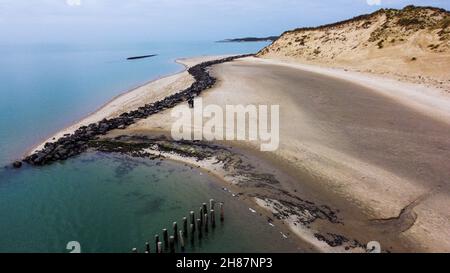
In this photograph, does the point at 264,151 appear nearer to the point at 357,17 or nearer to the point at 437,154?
the point at 437,154

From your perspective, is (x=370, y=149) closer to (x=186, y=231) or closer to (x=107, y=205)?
(x=186, y=231)

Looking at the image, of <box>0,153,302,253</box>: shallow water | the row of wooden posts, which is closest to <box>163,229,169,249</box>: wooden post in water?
the row of wooden posts

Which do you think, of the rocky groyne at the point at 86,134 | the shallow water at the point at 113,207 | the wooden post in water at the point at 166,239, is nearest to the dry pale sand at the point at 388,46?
the rocky groyne at the point at 86,134

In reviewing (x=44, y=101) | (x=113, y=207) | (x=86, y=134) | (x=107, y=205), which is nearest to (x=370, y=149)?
(x=113, y=207)

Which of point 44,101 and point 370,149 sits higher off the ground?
point 44,101

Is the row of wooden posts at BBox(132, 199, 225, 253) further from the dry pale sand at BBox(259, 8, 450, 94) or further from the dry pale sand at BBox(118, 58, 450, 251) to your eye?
the dry pale sand at BBox(259, 8, 450, 94)

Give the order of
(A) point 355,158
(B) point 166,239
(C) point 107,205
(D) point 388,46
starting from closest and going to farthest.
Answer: (B) point 166,239 → (C) point 107,205 → (A) point 355,158 → (D) point 388,46
